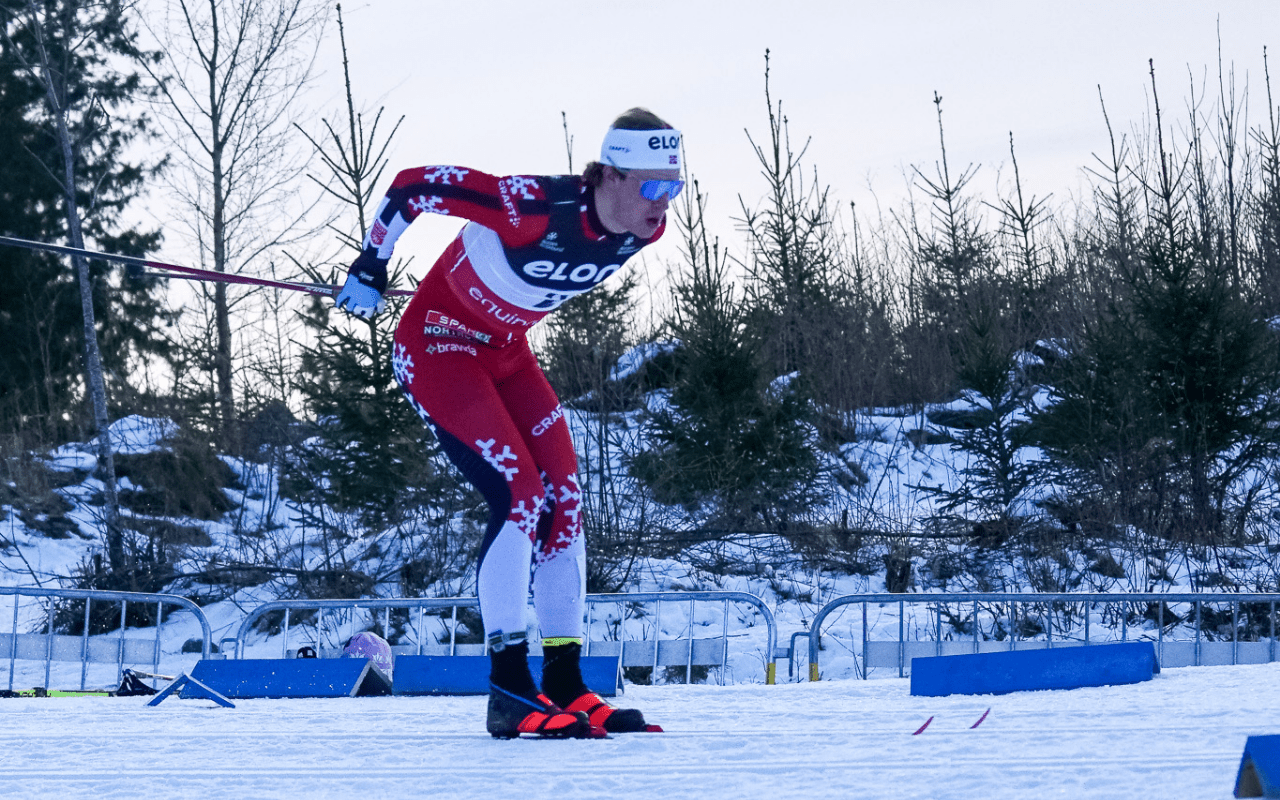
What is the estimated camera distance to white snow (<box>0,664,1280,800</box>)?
6.64 ft

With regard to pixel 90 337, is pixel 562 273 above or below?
below

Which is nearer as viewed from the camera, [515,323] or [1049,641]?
[515,323]

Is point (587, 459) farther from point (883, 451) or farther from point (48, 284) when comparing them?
point (48, 284)

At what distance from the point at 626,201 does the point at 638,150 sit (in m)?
0.13

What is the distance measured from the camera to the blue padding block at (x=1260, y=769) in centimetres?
169

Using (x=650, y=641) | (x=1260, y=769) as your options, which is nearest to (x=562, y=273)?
(x=1260, y=769)

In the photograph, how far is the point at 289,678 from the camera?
4.69 metres

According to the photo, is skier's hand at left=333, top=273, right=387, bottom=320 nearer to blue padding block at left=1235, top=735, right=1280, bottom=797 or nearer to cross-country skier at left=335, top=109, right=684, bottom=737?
cross-country skier at left=335, top=109, right=684, bottom=737

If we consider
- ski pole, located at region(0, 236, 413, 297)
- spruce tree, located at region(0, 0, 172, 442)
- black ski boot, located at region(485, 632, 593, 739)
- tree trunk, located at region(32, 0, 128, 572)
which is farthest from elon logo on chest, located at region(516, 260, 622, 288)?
spruce tree, located at region(0, 0, 172, 442)

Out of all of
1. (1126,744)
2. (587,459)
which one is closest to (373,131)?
(587,459)

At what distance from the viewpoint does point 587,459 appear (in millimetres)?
11703

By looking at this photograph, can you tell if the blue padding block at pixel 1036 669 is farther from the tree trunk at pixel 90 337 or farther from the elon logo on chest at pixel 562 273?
the tree trunk at pixel 90 337

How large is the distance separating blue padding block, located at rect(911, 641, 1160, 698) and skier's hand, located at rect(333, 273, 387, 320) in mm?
1836

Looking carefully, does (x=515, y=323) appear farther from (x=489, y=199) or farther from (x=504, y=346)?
(x=489, y=199)
